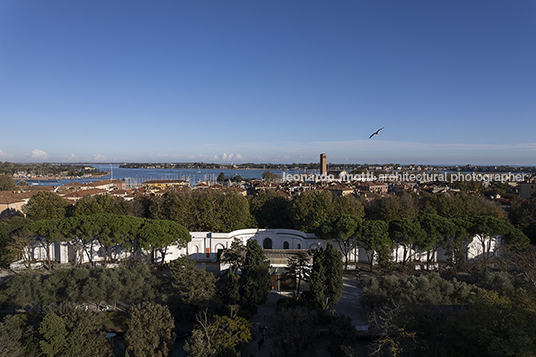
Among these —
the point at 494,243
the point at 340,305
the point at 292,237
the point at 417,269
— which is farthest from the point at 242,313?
the point at 494,243

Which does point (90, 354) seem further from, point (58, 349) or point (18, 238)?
point (18, 238)

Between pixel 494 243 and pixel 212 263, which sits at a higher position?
pixel 494 243

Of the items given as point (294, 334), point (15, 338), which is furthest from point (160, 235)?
point (294, 334)

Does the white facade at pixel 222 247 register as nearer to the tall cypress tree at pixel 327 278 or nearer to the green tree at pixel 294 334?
the tall cypress tree at pixel 327 278

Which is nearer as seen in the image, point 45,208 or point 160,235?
point 160,235

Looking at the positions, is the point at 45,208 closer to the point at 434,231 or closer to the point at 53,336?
the point at 53,336

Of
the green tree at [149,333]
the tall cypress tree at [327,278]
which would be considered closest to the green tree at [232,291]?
the green tree at [149,333]
